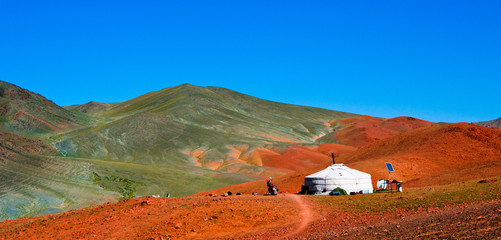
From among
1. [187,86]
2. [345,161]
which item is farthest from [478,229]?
[187,86]

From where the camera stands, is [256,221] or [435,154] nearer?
[256,221]

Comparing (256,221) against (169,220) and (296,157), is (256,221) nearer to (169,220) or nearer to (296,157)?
(169,220)

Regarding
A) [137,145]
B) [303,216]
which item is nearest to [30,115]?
[137,145]

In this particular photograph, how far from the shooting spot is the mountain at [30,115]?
109 metres

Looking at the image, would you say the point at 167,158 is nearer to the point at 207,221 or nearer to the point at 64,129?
the point at 64,129

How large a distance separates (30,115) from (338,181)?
317 ft

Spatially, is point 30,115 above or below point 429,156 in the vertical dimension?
above

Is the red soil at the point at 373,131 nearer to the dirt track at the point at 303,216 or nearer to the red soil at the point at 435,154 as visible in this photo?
the red soil at the point at 435,154

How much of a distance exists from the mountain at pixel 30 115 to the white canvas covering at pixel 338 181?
286ft

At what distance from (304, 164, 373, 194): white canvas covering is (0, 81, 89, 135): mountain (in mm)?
87030

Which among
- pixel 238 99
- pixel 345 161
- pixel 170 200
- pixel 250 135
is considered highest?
pixel 238 99

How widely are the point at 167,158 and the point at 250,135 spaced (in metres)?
35.3

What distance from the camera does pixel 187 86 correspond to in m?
185

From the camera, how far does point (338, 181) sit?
125 ft
